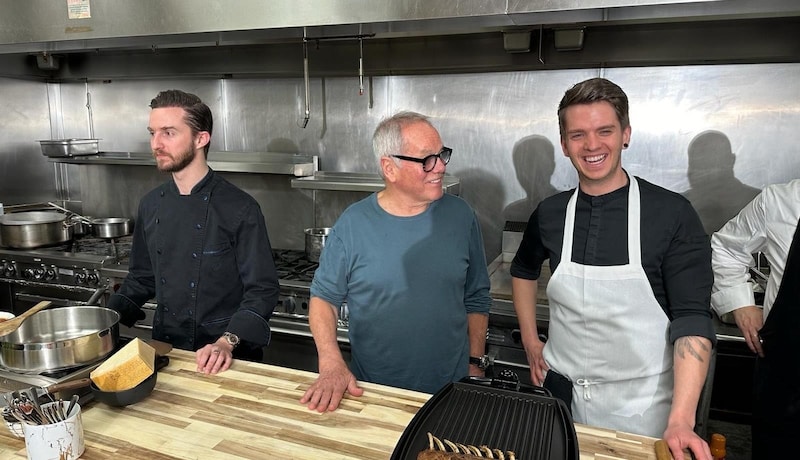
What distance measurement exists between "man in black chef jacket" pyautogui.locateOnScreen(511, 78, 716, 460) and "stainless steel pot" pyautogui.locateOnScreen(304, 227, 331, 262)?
1.80m

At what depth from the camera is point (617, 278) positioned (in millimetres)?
1659

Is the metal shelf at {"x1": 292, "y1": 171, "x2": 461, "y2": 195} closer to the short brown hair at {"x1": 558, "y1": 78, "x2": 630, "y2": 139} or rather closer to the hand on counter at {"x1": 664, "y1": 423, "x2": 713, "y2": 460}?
the short brown hair at {"x1": 558, "y1": 78, "x2": 630, "y2": 139}

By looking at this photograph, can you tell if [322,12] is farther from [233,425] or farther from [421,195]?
[233,425]

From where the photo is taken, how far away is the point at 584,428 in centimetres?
126

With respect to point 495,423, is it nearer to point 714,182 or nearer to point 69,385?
point 69,385

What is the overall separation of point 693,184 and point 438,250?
176 centimetres

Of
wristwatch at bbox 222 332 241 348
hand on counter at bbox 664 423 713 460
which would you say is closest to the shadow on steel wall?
hand on counter at bbox 664 423 713 460

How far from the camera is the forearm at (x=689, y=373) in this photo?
138 cm

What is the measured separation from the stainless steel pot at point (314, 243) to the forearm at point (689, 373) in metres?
2.18

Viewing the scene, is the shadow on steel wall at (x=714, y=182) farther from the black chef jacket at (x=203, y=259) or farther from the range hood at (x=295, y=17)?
the black chef jacket at (x=203, y=259)

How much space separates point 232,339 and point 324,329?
30 centimetres

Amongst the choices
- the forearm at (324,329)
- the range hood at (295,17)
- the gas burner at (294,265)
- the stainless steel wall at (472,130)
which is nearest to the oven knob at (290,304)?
the gas burner at (294,265)

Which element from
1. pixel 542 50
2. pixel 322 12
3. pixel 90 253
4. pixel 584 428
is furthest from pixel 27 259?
pixel 584 428

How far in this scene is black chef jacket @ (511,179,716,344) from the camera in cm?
154
